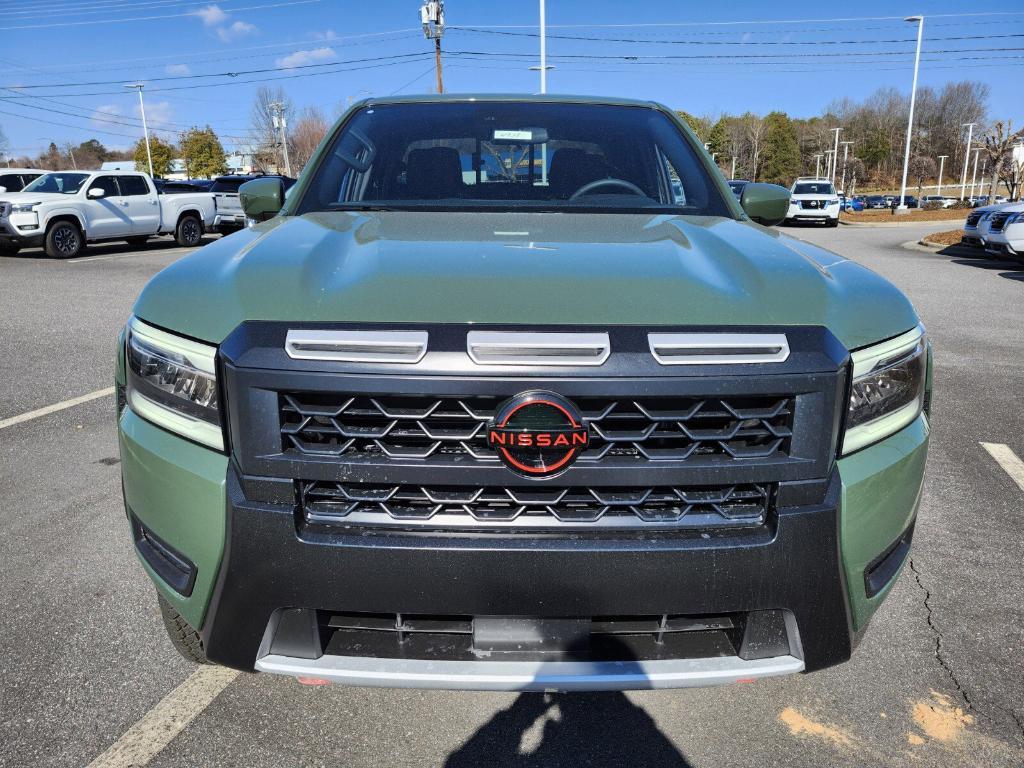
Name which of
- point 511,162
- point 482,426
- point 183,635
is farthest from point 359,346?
point 511,162

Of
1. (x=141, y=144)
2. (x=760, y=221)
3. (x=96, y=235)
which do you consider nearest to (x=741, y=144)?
(x=141, y=144)

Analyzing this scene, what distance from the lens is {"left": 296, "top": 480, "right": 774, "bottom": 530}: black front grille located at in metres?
1.65

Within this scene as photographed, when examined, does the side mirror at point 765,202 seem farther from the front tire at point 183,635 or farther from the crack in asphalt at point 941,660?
the front tire at point 183,635

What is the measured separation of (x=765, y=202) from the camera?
10.3ft

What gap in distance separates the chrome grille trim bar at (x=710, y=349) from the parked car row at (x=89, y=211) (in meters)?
13.8

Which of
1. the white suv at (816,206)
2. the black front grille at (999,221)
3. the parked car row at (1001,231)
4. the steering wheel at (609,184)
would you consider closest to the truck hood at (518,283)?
the steering wheel at (609,184)

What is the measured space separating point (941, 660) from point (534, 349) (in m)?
1.85

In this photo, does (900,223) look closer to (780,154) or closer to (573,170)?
(573,170)

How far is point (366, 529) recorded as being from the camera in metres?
1.65

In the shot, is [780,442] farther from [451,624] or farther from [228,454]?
[228,454]

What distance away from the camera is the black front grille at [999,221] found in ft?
44.3

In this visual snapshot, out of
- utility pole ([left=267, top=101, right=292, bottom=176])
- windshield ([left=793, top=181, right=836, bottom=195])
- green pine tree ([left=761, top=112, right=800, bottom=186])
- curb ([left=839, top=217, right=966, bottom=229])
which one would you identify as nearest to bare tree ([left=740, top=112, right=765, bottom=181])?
green pine tree ([left=761, top=112, right=800, bottom=186])

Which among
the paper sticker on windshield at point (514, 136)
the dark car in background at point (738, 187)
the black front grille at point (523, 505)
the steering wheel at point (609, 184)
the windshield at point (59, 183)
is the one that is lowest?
the black front grille at point (523, 505)

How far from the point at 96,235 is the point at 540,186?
643 inches
